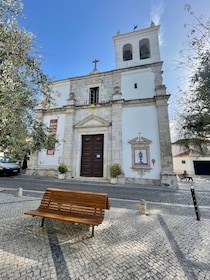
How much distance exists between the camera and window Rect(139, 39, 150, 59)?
14.1m

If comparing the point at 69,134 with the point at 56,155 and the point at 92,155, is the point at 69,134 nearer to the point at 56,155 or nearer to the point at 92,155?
the point at 56,155

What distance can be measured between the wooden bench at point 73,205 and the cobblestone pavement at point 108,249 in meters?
0.32

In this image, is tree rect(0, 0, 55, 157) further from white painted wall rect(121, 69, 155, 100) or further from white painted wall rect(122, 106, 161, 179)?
white painted wall rect(121, 69, 155, 100)

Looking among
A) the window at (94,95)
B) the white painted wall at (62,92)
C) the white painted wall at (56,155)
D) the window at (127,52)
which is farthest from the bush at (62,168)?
the window at (127,52)

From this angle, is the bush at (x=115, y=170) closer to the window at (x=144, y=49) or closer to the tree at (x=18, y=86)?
the tree at (x=18, y=86)

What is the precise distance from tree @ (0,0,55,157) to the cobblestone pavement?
219cm

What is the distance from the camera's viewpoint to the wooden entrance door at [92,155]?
11578 millimetres

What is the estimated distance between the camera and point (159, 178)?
968 cm

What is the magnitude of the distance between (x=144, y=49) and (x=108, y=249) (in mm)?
16698

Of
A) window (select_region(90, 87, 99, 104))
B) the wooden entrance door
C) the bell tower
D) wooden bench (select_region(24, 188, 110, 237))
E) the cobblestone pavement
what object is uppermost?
the bell tower

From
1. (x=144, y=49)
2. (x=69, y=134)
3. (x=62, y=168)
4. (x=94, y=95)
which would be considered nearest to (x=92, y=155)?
(x=62, y=168)

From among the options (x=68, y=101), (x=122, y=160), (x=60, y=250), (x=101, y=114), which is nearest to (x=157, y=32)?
(x=101, y=114)

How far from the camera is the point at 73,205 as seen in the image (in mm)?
3223

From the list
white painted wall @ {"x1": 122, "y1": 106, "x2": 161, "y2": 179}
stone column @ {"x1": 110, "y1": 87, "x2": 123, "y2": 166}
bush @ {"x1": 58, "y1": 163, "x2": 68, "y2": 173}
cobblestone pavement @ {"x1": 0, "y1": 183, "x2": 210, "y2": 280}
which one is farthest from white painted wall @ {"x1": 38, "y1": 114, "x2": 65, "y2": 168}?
cobblestone pavement @ {"x1": 0, "y1": 183, "x2": 210, "y2": 280}
